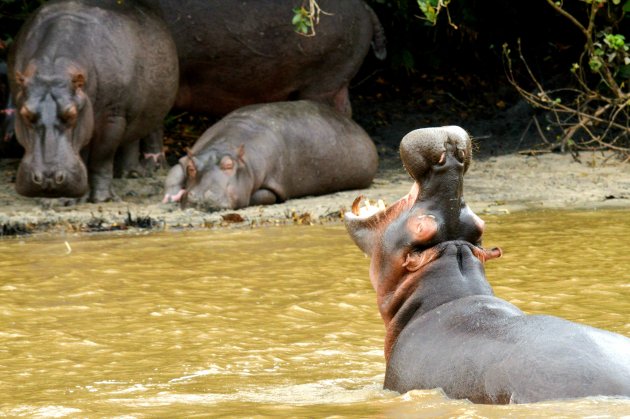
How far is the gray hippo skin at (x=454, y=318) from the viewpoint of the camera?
290 cm

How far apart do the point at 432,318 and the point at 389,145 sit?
852 centimetres

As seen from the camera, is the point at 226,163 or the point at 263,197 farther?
the point at 263,197

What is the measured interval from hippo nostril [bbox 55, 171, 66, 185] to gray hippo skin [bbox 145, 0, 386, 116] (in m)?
2.19

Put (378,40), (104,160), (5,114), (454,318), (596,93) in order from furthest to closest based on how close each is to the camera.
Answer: (378,40)
(5,114)
(596,93)
(104,160)
(454,318)

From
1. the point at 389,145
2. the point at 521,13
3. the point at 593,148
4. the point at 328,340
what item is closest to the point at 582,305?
the point at 328,340

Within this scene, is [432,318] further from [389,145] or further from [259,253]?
[389,145]

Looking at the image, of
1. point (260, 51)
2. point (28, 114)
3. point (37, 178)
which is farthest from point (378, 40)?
point (37, 178)

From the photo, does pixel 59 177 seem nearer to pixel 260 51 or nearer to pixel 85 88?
pixel 85 88

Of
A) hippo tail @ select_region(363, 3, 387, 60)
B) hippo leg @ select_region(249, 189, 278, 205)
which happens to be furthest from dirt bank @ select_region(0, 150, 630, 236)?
hippo tail @ select_region(363, 3, 387, 60)

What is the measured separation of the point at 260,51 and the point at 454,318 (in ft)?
24.6

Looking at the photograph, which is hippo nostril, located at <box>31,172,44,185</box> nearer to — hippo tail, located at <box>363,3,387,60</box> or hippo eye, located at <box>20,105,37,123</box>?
hippo eye, located at <box>20,105,37,123</box>

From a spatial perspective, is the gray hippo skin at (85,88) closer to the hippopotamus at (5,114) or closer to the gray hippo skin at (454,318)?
the hippopotamus at (5,114)

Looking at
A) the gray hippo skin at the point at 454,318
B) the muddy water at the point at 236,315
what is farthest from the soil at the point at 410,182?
the gray hippo skin at the point at 454,318

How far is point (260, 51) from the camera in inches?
418
